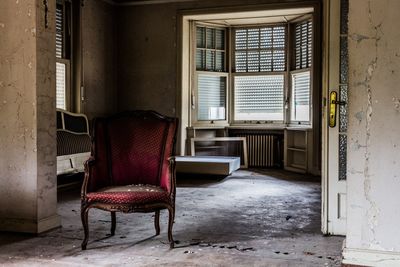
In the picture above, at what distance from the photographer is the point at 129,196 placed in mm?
3451

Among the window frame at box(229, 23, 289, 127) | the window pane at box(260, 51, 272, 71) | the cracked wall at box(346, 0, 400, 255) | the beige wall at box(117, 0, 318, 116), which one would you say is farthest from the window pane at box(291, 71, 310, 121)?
the cracked wall at box(346, 0, 400, 255)

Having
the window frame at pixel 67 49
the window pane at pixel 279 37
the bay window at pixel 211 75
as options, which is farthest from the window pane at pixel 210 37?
the window frame at pixel 67 49

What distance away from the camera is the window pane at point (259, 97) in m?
9.25

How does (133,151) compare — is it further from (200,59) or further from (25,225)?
(200,59)

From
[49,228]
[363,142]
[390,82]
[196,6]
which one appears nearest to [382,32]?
[390,82]

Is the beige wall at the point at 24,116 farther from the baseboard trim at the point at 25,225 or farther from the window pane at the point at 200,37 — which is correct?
the window pane at the point at 200,37

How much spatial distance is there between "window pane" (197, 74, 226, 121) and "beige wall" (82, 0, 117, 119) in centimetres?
168

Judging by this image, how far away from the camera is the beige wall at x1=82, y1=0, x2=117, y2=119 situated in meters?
8.16

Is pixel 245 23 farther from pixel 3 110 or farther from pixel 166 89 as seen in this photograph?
pixel 3 110

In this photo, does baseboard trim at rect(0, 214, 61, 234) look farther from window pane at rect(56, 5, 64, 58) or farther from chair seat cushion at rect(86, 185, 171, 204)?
window pane at rect(56, 5, 64, 58)

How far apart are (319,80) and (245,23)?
203cm

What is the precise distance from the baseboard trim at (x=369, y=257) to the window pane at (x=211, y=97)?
6294mm

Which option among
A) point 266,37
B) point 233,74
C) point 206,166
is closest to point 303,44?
point 266,37

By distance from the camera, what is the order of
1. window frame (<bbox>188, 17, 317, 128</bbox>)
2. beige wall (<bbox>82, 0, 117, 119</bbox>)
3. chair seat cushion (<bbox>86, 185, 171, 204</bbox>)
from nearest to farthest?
chair seat cushion (<bbox>86, 185, 171, 204</bbox>), beige wall (<bbox>82, 0, 117, 119</bbox>), window frame (<bbox>188, 17, 317, 128</bbox>)
